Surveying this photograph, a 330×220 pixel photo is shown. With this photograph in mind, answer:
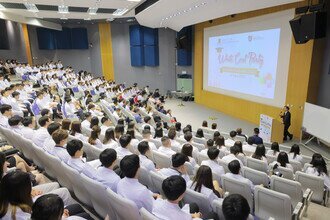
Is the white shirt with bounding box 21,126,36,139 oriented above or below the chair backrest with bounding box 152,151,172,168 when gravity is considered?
above

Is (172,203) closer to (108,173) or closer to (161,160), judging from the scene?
(108,173)

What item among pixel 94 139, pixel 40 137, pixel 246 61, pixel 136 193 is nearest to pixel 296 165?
pixel 136 193

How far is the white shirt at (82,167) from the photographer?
10.1ft

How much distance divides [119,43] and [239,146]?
15.8 metres

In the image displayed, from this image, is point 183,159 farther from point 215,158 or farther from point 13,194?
point 13,194

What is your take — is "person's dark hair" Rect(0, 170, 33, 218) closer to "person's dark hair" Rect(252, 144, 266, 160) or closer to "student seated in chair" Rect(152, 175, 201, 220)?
"student seated in chair" Rect(152, 175, 201, 220)

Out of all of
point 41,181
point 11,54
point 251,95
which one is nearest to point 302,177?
point 41,181

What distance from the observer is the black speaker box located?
6336mm

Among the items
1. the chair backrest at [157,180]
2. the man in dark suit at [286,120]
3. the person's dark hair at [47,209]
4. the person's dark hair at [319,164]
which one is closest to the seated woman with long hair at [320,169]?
the person's dark hair at [319,164]

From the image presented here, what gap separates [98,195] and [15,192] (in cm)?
87

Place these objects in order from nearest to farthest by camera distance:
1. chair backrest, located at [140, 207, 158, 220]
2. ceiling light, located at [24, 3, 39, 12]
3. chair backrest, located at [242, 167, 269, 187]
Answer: chair backrest, located at [140, 207, 158, 220] < chair backrest, located at [242, 167, 269, 187] < ceiling light, located at [24, 3, 39, 12]

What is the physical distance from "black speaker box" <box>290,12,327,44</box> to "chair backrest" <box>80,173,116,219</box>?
6.36m

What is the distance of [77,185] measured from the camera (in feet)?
10.3

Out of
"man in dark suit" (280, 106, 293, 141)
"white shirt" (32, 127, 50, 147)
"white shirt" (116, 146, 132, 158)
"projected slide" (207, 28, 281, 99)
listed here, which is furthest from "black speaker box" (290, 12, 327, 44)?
"white shirt" (32, 127, 50, 147)
